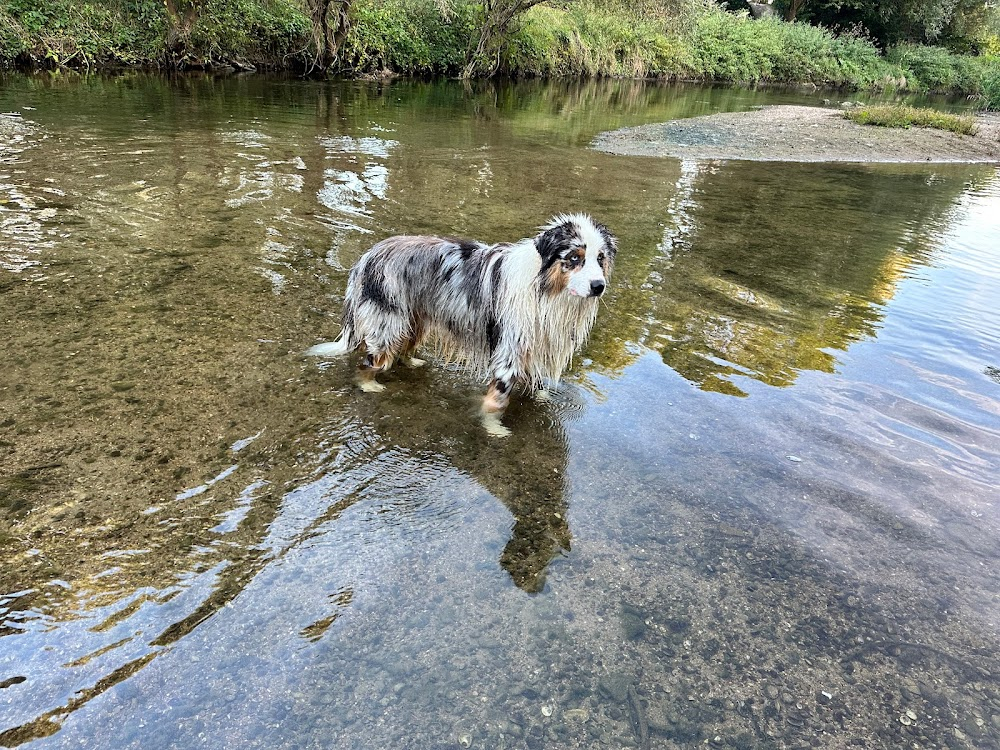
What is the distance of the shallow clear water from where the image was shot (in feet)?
7.90

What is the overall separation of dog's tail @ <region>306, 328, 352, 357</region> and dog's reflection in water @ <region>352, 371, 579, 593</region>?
0.50 m

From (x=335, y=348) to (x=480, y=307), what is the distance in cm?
123

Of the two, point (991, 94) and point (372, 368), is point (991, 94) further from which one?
point (372, 368)

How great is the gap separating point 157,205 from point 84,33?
19.8 metres

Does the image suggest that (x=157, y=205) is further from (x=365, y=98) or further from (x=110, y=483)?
(x=365, y=98)

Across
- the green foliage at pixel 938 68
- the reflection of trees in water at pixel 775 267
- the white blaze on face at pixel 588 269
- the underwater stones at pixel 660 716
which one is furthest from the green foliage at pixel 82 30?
the green foliage at pixel 938 68

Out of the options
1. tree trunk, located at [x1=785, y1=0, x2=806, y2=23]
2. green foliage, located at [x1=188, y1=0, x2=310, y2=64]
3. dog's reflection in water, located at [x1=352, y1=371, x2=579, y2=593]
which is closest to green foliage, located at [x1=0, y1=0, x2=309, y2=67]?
green foliage, located at [x1=188, y1=0, x2=310, y2=64]

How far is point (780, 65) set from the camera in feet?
145

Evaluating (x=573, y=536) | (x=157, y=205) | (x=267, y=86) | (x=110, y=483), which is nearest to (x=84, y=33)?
(x=267, y=86)

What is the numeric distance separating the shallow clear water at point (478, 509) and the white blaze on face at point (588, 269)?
102 centimetres

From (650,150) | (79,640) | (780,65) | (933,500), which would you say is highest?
(780,65)

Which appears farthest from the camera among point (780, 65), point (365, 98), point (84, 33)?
point (780, 65)

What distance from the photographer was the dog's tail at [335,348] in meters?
4.78

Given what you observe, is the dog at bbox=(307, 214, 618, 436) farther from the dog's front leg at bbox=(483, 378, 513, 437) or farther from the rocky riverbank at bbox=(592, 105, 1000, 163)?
the rocky riverbank at bbox=(592, 105, 1000, 163)
